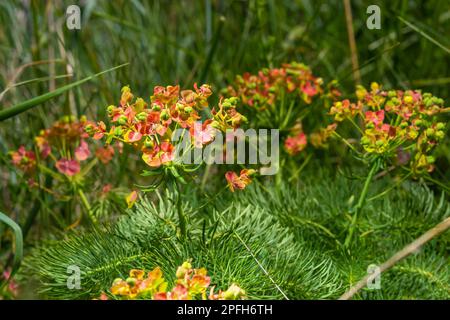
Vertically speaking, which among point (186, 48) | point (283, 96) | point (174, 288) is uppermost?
point (186, 48)

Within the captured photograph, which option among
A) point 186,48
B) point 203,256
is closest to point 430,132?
point 203,256

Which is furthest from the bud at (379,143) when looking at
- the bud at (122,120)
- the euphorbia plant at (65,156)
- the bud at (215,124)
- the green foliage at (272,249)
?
the euphorbia plant at (65,156)

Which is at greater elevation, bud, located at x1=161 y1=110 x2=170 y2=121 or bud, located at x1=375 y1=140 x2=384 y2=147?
bud, located at x1=161 y1=110 x2=170 y2=121

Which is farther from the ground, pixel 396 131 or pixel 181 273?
pixel 396 131

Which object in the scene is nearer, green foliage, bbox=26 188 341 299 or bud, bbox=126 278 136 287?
bud, bbox=126 278 136 287

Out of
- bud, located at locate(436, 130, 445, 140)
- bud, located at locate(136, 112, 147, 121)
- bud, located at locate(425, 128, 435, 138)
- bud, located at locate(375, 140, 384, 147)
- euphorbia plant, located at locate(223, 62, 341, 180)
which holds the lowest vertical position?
bud, located at locate(375, 140, 384, 147)

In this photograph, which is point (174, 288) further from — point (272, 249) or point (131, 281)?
point (272, 249)

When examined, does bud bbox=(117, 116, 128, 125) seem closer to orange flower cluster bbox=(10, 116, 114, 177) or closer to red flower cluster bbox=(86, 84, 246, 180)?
red flower cluster bbox=(86, 84, 246, 180)

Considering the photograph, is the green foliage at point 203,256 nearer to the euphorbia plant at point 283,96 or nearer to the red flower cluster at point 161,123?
the red flower cluster at point 161,123

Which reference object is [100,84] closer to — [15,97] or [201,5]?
[15,97]

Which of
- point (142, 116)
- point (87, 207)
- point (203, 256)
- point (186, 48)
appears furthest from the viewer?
point (186, 48)

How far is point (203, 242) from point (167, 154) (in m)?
0.15

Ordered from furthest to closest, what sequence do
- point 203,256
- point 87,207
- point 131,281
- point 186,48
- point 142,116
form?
point 186,48 → point 87,207 → point 203,256 → point 142,116 → point 131,281

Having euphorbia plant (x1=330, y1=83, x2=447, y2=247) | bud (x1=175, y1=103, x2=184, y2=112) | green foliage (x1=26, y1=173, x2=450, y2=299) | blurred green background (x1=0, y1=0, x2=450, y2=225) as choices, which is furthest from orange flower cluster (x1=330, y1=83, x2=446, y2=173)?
blurred green background (x1=0, y1=0, x2=450, y2=225)
